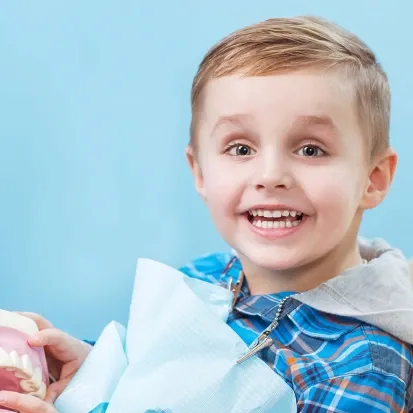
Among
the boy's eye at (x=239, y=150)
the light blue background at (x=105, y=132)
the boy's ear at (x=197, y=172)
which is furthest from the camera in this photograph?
the light blue background at (x=105, y=132)

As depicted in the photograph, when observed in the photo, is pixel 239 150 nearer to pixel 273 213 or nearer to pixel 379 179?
pixel 273 213

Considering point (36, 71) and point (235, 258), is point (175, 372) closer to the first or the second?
point (235, 258)

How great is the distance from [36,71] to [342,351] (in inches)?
41.8

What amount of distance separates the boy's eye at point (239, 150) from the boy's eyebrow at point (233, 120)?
0.03 m

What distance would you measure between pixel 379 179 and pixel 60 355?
0.46m

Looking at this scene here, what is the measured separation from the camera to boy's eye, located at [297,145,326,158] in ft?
3.22

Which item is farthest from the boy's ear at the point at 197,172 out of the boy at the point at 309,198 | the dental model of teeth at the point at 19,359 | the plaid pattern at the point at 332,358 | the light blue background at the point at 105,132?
the light blue background at the point at 105,132

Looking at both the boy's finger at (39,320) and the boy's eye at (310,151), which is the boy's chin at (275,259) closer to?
the boy's eye at (310,151)

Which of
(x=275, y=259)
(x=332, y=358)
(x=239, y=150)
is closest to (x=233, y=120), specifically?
(x=239, y=150)

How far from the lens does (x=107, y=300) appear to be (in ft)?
5.98

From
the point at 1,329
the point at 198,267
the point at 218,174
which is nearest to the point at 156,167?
the point at 198,267

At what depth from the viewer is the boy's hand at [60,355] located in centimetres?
104

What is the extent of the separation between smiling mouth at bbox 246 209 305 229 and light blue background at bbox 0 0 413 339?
2.68 feet

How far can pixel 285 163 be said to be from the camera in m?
0.97
